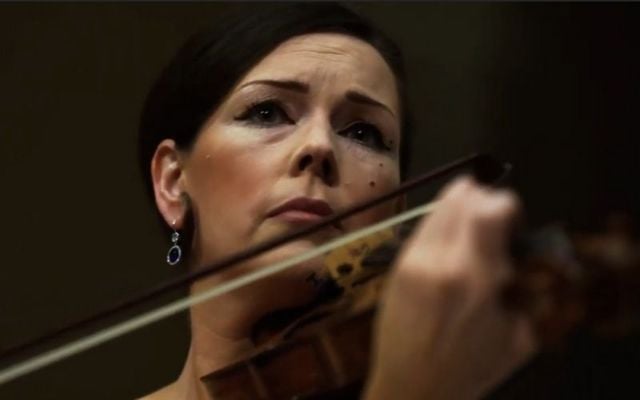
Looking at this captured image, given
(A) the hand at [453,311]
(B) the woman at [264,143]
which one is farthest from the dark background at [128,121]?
(A) the hand at [453,311]

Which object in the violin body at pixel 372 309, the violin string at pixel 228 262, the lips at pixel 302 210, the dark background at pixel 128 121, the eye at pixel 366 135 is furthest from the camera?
the dark background at pixel 128 121

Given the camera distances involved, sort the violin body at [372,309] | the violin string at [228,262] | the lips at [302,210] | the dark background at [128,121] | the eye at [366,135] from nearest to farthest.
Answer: the violin body at [372,309]
the violin string at [228,262]
the lips at [302,210]
the eye at [366,135]
the dark background at [128,121]

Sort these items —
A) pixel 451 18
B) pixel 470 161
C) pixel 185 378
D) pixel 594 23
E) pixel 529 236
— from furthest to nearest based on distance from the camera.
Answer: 1. pixel 451 18
2. pixel 594 23
3. pixel 185 378
4. pixel 470 161
5. pixel 529 236

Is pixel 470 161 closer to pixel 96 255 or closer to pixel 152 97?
pixel 152 97

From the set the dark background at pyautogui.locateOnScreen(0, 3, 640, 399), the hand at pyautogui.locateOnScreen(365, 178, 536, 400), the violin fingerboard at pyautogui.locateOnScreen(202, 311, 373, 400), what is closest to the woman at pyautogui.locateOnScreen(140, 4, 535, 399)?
the violin fingerboard at pyautogui.locateOnScreen(202, 311, 373, 400)

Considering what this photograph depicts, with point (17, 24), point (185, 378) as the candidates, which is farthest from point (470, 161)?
point (17, 24)

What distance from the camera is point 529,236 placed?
588 mm

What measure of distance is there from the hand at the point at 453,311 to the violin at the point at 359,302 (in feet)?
0.06

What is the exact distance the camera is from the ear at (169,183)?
108 centimetres

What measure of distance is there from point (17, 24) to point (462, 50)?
0.66 m

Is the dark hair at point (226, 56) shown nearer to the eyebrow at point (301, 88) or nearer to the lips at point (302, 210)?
the eyebrow at point (301, 88)

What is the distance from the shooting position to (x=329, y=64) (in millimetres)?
1021

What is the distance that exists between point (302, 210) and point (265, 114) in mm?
127

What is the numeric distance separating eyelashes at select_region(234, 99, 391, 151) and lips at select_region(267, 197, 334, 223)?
4.0 inches
